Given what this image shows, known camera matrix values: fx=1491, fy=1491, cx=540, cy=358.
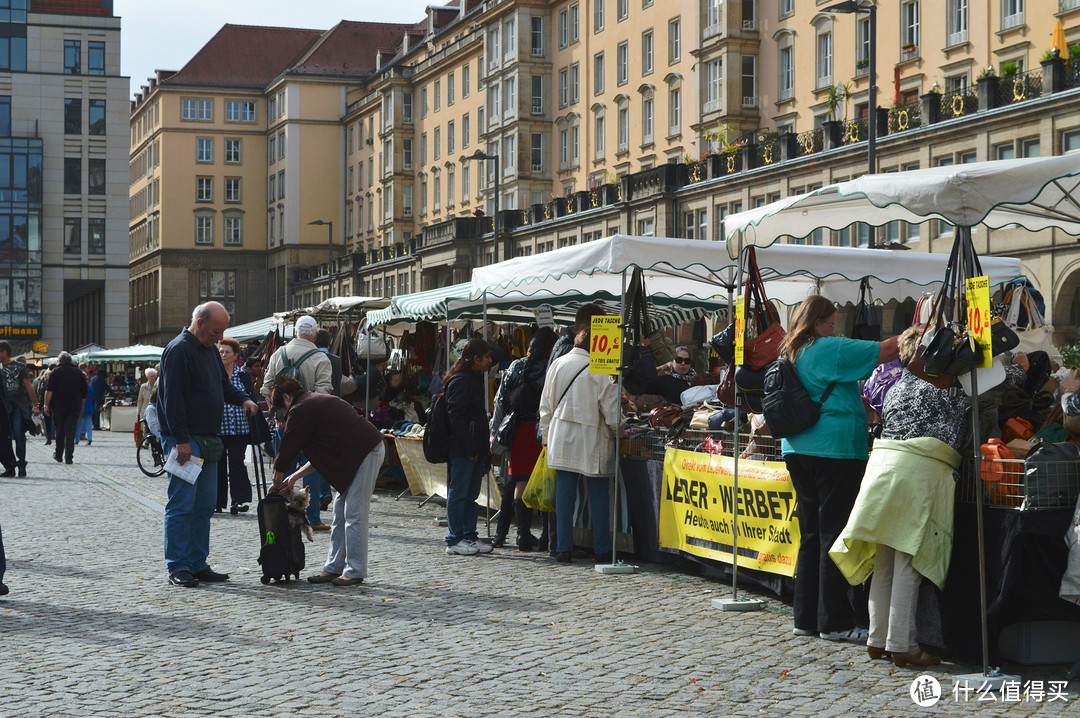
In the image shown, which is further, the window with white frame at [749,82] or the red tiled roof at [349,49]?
the red tiled roof at [349,49]

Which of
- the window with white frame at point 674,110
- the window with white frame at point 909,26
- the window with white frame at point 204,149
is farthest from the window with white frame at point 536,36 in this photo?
the window with white frame at point 204,149

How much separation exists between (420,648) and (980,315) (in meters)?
3.45

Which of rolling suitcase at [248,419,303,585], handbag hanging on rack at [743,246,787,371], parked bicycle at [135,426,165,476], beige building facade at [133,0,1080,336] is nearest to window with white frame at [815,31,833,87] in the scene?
beige building facade at [133,0,1080,336]

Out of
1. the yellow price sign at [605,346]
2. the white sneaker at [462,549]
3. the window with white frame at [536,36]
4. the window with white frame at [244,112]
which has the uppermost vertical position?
the window with white frame at [244,112]

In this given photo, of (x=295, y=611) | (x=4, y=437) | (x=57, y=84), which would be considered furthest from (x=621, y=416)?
(x=57, y=84)

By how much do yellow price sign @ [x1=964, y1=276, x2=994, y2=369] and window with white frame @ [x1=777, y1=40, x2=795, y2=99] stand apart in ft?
169

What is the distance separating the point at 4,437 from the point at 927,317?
799 centimetres

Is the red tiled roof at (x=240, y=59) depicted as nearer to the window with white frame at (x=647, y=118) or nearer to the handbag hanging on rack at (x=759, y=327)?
the window with white frame at (x=647, y=118)

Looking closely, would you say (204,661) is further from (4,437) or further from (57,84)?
(57,84)

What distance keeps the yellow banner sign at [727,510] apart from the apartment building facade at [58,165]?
77.5m

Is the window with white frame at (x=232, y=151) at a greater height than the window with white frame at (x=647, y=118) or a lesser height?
greater

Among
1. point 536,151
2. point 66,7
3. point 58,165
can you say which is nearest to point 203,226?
point 58,165

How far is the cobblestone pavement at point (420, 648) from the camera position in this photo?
685cm

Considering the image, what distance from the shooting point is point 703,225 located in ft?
188
